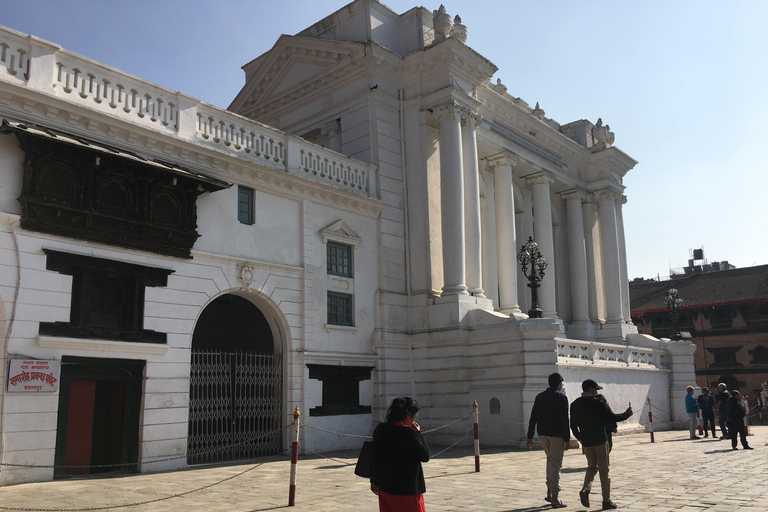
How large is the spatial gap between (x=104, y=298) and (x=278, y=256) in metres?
5.82

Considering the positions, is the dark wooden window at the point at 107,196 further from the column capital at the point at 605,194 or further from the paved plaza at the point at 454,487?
the column capital at the point at 605,194

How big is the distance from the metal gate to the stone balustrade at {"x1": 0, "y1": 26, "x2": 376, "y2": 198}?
234 inches

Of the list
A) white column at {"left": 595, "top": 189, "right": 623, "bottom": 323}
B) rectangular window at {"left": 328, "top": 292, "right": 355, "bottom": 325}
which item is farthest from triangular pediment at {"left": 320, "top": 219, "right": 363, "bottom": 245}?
white column at {"left": 595, "top": 189, "right": 623, "bottom": 323}

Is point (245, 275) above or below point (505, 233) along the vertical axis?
below

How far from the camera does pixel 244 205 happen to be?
801 inches

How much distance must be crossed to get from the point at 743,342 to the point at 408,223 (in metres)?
41.8

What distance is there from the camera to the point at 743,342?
55969 mm

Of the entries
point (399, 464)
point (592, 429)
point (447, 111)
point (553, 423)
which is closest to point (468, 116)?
point (447, 111)

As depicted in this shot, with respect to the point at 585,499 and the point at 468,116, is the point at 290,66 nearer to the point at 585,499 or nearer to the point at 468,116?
the point at 468,116

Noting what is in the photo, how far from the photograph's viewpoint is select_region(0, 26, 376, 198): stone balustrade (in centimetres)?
1557

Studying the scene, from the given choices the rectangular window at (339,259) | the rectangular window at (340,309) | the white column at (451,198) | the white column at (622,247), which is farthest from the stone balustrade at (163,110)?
the white column at (622,247)

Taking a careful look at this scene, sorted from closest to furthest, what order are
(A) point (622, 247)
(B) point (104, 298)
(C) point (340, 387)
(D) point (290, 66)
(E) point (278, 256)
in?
1. (B) point (104, 298)
2. (E) point (278, 256)
3. (C) point (340, 387)
4. (D) point (290, 66)
5. (A) point (622, 247)

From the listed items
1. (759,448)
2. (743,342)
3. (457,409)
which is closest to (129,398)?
(457,409)

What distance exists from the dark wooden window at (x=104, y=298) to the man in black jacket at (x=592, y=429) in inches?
414
